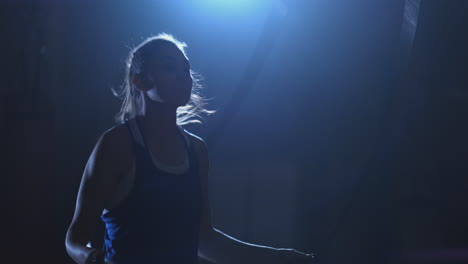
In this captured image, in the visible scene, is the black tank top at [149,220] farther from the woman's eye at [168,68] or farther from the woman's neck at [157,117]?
the woman's eye at [168,68]

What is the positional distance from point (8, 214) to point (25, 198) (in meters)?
0.12

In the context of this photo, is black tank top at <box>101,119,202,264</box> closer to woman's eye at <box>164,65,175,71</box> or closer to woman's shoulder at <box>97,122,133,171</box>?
woman's shoulder at <box>97,122,133,171</box>

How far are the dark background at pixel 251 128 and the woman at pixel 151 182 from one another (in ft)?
3.67

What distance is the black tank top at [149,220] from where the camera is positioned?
3.62 ft

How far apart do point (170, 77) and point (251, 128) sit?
125cm

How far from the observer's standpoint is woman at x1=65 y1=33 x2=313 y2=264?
109 cm

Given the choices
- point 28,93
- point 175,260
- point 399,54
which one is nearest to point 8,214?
point 28,93

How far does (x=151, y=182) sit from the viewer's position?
3.65 ft

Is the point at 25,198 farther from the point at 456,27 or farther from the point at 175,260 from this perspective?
the point at 456,27

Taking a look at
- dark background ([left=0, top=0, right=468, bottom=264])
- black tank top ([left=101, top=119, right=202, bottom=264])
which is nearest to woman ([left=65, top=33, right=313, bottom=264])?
black tank top ([left=101, top=119, right=202, bottom=264])

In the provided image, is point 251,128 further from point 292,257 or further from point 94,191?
point 94,191

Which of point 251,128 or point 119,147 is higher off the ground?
point 119,147

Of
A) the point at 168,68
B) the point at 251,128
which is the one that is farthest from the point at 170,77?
the point at 251,128

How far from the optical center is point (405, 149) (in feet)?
7.94
